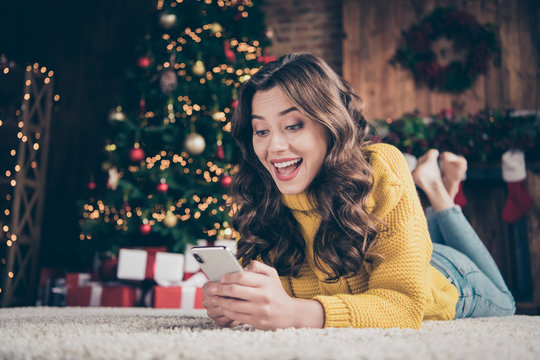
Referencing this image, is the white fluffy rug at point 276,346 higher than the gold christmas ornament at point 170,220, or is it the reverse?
the gold christmas ornament at point 170,220

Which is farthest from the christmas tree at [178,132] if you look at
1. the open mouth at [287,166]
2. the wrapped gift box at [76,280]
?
the open mouth at [287,166]

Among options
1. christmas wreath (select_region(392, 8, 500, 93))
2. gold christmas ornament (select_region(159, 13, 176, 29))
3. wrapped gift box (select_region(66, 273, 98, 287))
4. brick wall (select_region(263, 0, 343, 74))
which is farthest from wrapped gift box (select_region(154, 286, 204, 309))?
christmas wreath (select_region(392, 8, 500, 93))

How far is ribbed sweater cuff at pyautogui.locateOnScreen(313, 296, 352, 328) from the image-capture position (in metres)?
0.86

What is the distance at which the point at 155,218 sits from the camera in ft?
7.99

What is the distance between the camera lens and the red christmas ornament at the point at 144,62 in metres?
2.63

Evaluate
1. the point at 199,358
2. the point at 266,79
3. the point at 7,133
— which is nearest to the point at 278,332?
the point at 199,358

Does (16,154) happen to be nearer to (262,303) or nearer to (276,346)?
(262,303)

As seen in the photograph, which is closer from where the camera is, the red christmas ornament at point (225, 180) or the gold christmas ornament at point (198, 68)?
the red christmas ornament at point (225, 180)

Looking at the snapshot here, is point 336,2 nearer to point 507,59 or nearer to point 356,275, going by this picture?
point 507,59

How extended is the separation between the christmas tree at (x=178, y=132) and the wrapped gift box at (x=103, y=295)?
0.24 meters

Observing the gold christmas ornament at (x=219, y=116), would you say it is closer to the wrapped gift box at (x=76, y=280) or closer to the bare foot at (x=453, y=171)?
the wrapped gift box at (x=76, y=280)

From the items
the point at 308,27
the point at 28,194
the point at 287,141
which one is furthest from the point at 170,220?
the point at 308,27

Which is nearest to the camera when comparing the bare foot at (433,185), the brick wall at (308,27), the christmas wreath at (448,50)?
the bare foot at (433,185)

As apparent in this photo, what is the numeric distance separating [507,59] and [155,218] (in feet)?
9.40
